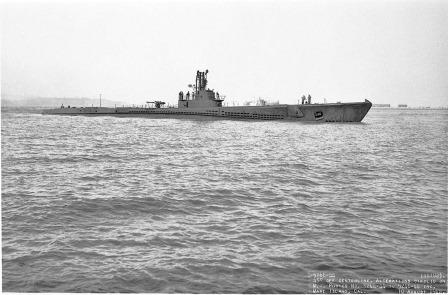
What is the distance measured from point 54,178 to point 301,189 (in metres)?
12.2

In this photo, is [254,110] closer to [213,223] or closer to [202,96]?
[202,96]

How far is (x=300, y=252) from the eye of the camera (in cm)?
1034

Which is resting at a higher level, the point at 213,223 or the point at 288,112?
the point at 288,112

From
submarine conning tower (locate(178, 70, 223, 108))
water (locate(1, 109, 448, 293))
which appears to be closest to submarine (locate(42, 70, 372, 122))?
submarine conning tower (locate(178, 70, 223, 108))

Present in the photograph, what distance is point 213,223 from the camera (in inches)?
486

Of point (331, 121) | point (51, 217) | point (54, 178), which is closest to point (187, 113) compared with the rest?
point (331, 121)

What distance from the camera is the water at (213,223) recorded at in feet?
30.0

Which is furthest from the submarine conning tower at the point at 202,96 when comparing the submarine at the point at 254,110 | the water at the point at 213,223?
the water at the point at 213,223

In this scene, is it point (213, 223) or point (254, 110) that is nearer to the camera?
point (213, 223)

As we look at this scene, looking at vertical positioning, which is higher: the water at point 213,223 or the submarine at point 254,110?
the submarine at point 254,110

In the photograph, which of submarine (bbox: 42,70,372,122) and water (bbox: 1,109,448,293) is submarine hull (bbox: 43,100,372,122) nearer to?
submarine (bbox: 42,70,372,122)

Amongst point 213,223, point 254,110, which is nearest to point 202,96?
point 254,110

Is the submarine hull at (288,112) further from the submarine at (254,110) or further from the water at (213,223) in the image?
the water at (213,223)

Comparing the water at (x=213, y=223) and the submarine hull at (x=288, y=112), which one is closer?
the water at (x=213, y=223)
